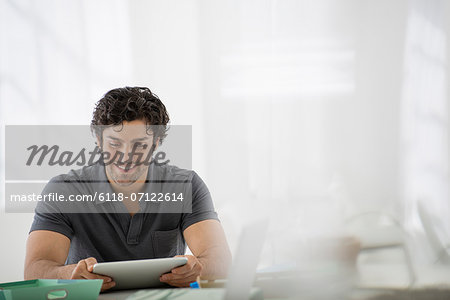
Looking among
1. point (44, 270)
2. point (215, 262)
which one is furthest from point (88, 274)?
point (215, 262)

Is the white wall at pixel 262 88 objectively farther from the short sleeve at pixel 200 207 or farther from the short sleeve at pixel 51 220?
the short sleeve at pixel 51 220

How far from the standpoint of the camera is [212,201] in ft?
4.93

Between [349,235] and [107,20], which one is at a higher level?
[107,20]

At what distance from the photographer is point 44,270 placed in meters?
1.27

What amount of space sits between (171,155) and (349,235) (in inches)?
25.3

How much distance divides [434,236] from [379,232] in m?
0.15

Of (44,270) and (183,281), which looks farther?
(44,270)

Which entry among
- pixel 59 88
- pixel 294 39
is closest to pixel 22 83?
pixel 59 88

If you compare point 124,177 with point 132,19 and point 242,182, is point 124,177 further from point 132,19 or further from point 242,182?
point 132,19

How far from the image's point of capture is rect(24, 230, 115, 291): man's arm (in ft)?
4.13

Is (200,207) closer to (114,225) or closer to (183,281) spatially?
(114,225)

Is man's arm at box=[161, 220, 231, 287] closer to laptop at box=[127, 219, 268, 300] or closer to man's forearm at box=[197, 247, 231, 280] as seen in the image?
man's forearm at box=[197, 247, 231, 280]

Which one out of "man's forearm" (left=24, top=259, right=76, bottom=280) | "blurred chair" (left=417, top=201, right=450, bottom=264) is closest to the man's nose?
"man's forearm" (left=24, top=259, right=76, bottom=280)

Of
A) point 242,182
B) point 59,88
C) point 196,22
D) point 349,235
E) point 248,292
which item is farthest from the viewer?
point 59,88
